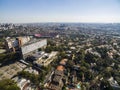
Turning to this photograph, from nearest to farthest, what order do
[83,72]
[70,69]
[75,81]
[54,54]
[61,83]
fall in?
1. [61,83]
2. [75,81]
3. [83,72]
4. [70,69]
5. [54,54]

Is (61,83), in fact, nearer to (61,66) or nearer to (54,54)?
(61,66)

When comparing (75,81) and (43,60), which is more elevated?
(43,60)

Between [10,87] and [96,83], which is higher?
[10,87]

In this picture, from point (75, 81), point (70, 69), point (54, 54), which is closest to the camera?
point (75, 81)

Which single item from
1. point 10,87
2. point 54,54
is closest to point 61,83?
point 10,87

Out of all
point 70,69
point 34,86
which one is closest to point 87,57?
point 70,69

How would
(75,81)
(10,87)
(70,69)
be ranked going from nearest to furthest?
(10,87)
(75,81)
(70,69)

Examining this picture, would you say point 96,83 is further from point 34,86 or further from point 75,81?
point 34,86

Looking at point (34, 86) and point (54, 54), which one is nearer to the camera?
point (34, 86)

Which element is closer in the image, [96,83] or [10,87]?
[10,87]
